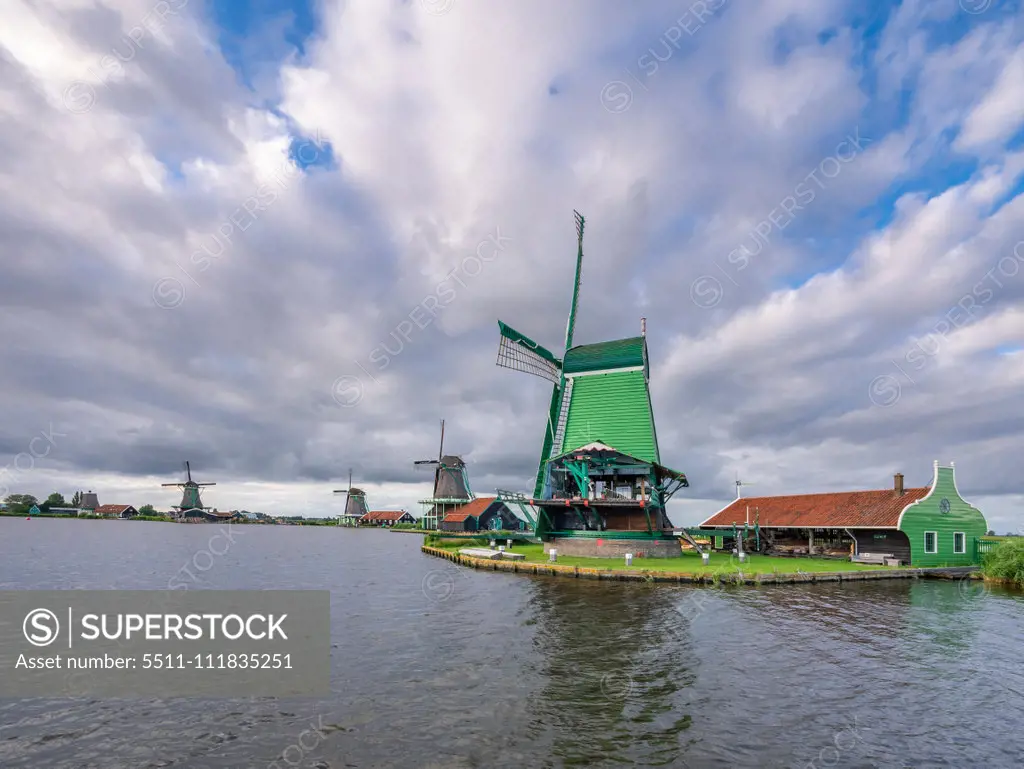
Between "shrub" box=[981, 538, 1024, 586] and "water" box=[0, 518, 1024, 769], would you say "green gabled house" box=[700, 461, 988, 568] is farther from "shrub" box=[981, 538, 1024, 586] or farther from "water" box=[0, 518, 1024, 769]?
"water" box=[0, 518, 1024, 769]

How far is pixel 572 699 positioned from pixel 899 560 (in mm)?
34474

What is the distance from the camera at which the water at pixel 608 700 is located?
33.8ft

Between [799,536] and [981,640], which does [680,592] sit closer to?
[981,640]

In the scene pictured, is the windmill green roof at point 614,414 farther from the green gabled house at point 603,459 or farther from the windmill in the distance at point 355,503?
the windmill in the distance at point 355,503

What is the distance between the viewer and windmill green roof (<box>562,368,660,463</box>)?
4331cm

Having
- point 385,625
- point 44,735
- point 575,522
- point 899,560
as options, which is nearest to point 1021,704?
point 385,625

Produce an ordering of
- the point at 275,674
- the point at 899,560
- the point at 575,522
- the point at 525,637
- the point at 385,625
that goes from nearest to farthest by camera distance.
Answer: the point at 275,674
the point at 525,637
the point at 385,625
the point at 899,560
the point at 575,522

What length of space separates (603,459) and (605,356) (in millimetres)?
9076

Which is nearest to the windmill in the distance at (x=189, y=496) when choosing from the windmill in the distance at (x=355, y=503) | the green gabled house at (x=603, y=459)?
the windmill in the distance at (x=355, y=503)

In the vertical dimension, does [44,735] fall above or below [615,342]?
below

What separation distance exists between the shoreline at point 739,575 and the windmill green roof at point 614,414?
11490mm

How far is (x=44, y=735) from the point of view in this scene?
35.7 feet

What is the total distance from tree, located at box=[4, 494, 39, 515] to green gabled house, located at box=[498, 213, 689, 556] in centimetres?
21202

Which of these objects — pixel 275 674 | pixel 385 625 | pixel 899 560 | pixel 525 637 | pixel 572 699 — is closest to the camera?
pixel 572 699
